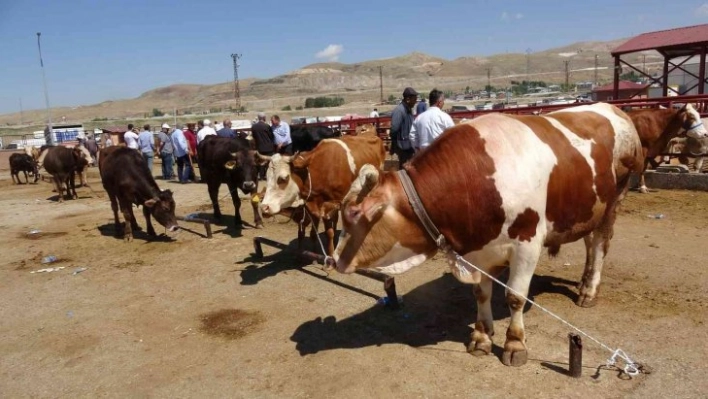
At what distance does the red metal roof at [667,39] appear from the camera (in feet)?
54.8

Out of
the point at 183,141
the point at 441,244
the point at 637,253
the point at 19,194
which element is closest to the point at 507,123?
the point at 441,244

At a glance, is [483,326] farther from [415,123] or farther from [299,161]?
[415,123]

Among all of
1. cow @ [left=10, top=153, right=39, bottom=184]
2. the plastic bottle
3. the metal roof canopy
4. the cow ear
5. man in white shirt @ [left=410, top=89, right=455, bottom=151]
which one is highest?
the metal roof canopy

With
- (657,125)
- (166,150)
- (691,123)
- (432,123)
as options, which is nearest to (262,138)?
(432,123)

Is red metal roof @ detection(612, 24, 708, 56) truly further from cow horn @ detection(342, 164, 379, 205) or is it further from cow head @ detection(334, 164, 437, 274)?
cow horn @ detection(342, 164, 379, 205)

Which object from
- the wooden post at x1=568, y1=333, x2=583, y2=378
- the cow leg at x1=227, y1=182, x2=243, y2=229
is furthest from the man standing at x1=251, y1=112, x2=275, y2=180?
the wooden post at x1=568, y1=333, x2=583, y2=378

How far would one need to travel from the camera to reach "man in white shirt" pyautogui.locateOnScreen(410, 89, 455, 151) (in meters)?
6.64

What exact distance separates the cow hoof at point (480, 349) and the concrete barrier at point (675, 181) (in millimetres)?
7802

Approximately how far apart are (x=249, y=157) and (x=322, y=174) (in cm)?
263

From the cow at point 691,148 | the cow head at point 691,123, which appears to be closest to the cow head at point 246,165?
the cow head at point 691,123

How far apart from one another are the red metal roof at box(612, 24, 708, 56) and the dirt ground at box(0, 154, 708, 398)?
37.7 ft

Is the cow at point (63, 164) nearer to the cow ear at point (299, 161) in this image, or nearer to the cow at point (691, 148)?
the cow ear at point (299, 161)

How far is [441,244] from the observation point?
147 inches

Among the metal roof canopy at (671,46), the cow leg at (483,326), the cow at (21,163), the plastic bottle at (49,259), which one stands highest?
the metal roof canopy at (671,46)
